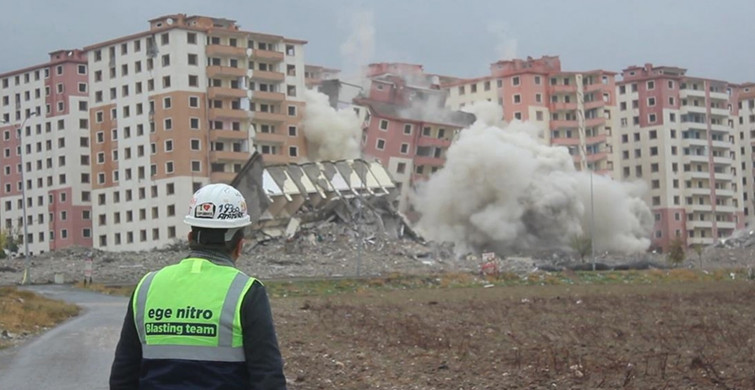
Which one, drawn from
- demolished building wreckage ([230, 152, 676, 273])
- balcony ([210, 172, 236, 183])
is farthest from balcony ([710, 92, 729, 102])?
balcony ([210, 172, 236, 183])

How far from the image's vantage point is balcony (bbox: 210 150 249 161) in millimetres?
86938

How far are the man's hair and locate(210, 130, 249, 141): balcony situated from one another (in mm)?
82626

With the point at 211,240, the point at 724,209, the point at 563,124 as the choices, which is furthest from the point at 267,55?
the point at 211,240

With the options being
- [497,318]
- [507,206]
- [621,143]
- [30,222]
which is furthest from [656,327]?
[621,143]

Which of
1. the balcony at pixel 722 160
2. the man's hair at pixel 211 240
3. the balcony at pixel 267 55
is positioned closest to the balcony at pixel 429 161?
the balcony at pixel 267 55

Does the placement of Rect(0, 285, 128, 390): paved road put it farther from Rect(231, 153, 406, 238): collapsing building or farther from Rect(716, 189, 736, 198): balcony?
Rect(716, 189, 736, 198): balcony

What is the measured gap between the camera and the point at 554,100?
Answer: 107 meters

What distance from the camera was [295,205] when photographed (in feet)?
268

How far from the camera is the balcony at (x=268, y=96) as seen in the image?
8944 cm

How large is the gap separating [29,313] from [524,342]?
14697 mm

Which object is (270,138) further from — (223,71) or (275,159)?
(223,71)

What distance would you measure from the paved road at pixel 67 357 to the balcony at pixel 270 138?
56.9 meters

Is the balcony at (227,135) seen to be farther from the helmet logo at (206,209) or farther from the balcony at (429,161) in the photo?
the helmet logo at (206,209)

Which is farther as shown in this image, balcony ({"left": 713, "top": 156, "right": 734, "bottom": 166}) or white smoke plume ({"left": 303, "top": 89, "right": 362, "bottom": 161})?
balcony ({"left": 713, "top": 156, "right": 734, "bottom": 166})
